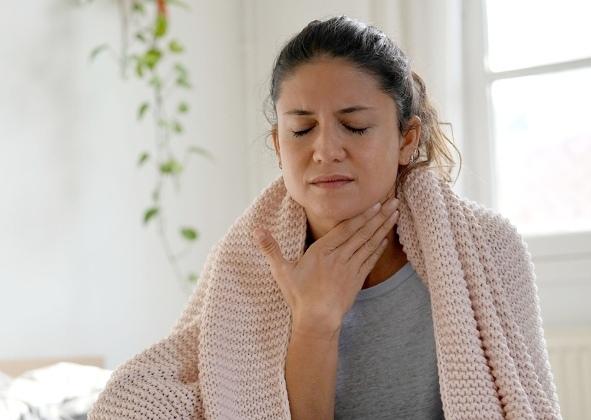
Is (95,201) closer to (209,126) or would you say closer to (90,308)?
(90,308)

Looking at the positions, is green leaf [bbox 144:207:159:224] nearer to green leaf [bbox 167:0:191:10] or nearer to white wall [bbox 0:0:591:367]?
white wall [bbox 0:0:591:367]

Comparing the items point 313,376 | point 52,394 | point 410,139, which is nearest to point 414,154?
point 410,139

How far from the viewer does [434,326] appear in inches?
50.6

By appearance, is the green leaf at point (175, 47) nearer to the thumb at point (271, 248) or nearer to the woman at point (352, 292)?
the woman at point (352, 292)

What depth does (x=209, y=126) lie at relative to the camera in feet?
9.28

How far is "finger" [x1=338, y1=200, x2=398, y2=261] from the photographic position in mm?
1351

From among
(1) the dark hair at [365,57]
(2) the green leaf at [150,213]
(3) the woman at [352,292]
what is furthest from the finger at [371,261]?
(2) the green leaf at [150,213]

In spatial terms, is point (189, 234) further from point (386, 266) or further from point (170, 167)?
point (386, 266)

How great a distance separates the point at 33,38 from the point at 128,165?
44cm

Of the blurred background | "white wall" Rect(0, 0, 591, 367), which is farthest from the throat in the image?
the blurred background

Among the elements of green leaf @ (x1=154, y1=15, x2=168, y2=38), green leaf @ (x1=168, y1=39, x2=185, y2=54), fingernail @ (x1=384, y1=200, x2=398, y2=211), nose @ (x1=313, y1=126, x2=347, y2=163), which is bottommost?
fingernail @ (x1=384, y1=200, x2=398, y2=211)

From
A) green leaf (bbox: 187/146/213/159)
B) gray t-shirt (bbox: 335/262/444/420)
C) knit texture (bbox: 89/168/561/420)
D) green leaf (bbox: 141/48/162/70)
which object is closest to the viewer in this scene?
knit texture (bbox: 89/168/561/420)

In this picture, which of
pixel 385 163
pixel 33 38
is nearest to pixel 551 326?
pixel 385 163

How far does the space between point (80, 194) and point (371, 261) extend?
1180 mm
